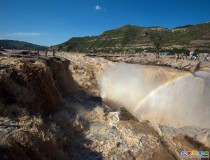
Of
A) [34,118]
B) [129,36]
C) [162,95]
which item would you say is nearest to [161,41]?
[129,36]

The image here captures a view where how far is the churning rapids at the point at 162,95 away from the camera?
58.1 ft

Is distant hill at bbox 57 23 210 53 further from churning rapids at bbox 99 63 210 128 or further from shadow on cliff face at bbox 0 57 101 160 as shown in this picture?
shadow on cliff face at bbox 0 57 101 160

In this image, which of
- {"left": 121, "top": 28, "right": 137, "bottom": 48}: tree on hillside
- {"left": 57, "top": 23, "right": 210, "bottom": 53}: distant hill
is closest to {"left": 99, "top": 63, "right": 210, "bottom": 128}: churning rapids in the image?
{"left": 57, "top": 23, "right": 210, "bottom": 53}: distant hill

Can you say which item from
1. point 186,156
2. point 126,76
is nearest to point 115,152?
point 186,156

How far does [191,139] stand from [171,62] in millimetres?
21540

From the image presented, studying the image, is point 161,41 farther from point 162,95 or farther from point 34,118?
point 34,118

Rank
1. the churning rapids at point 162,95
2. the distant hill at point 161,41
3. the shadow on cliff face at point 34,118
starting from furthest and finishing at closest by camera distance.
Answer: the distant hill at point 161,41 → the churning rapids at point 162,95 → the shadow on cliff face at point 34,118

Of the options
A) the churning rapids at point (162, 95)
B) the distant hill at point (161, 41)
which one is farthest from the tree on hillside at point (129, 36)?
the churning rapids at point (162, 95)

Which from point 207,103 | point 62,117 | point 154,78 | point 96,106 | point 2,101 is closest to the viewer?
point 2,101

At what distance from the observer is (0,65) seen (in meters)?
11.2

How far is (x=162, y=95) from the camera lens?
1983 cm

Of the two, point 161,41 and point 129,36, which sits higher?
point 129,36

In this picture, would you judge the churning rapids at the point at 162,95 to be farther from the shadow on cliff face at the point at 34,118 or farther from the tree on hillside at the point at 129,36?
the tree on hillside at the point at 129,36

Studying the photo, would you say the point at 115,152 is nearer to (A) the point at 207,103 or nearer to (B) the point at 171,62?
(A) the point at 207,103
